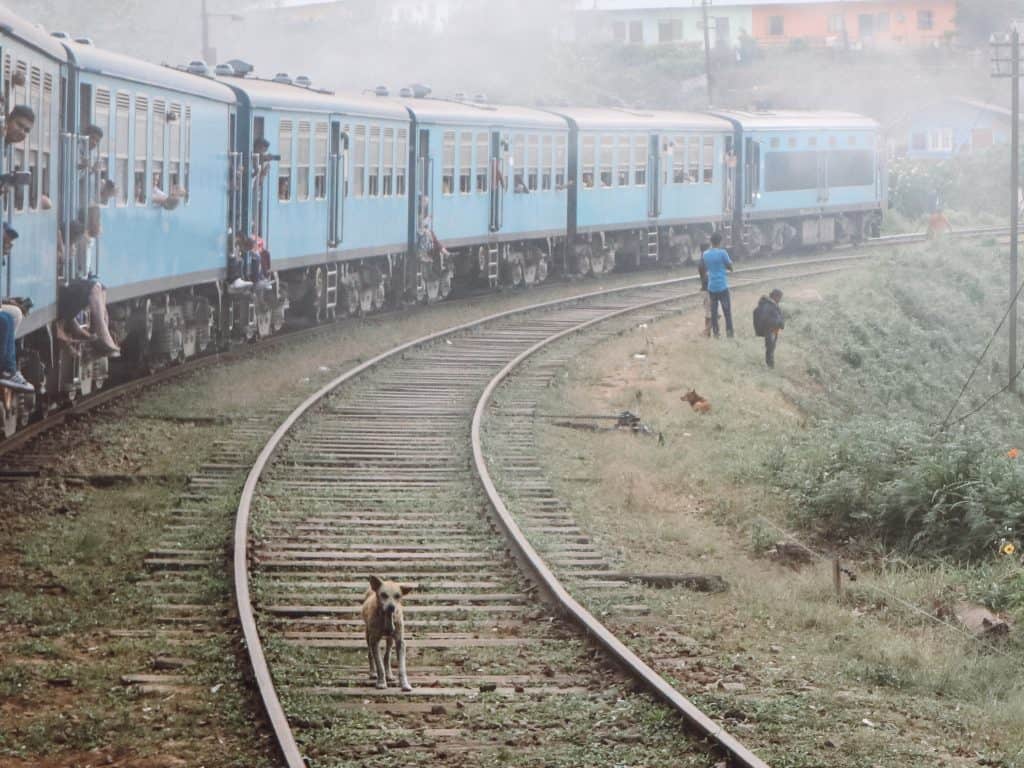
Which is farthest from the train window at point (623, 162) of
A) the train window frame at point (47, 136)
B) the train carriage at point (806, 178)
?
the train window frame at point (47, 136)

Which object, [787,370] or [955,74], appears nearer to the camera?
[787,370]

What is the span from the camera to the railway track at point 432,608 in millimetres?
7520

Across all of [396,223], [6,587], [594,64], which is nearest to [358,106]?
[396,223]

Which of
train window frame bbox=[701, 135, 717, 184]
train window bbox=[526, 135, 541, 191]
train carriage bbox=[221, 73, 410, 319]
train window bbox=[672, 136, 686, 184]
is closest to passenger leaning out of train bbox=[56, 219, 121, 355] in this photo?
train carriage bbox=[221, 73, 410, 319]

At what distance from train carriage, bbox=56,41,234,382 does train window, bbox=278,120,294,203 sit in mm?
1618

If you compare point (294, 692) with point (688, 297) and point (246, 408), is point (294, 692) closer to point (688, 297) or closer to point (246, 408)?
point (246, 408)

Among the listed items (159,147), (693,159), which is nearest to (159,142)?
(159,147)

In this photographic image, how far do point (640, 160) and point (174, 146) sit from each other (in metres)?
18.2

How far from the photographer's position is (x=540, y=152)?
31.8 metres

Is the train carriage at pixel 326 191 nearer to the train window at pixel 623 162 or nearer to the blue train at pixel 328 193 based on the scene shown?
the blue train at pixel 328 193

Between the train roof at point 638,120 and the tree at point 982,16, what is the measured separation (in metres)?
55.0

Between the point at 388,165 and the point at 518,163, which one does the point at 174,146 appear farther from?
the point at 518,163

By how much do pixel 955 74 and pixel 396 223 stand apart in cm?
6952

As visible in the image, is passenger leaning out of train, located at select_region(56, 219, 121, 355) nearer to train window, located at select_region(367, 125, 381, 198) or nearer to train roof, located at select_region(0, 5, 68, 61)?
train roof, located at select_region(0, 5, 68, 61)
